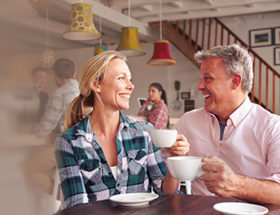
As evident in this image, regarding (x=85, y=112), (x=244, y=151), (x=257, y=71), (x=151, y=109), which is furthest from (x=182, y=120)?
(x=257, y=71)

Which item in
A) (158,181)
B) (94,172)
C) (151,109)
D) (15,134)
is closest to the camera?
(15,134)

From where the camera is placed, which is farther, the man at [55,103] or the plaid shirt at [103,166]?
the plaid shirt at [103,166]

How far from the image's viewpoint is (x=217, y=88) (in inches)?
67.0

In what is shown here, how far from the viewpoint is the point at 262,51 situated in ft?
24.1

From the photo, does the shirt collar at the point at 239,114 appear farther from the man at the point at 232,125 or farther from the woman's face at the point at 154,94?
the woman's face at the point at 154,94

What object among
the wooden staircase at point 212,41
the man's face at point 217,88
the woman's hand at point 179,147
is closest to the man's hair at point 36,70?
the woman's hand at point 179,147

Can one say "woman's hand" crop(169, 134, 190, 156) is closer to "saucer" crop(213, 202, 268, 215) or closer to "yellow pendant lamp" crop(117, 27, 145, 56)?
"saucer" crop(213, 202, 268, 215)

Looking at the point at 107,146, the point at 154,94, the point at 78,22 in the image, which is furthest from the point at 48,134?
the point at 154,94

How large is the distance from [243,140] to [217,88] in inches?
12.0

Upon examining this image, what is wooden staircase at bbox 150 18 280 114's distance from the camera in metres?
7.02

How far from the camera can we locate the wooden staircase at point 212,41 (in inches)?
276

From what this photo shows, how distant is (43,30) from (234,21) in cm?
794

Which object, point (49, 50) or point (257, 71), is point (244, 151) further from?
point (257, 71)

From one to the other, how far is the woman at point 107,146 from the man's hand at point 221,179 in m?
0.13
